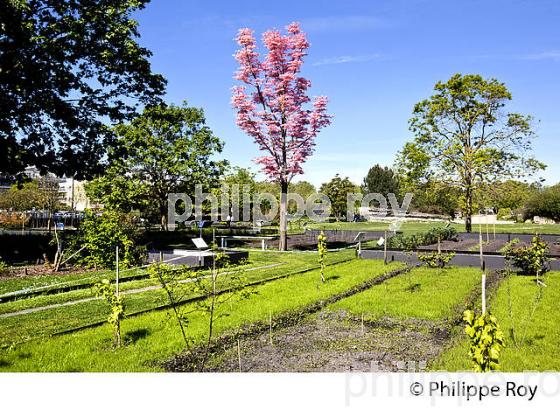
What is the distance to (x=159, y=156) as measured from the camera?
271 inches

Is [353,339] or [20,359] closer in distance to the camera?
[20,359]

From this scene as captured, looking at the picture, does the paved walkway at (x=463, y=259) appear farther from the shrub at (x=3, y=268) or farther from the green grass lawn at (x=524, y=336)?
the shrub at (x=3, y=268)

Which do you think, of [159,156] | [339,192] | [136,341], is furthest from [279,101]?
[339,192]

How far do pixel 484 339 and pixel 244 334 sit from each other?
114 inches

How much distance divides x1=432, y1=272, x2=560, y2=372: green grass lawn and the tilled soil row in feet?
7.05

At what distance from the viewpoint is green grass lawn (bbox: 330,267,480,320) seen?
21.7 ft

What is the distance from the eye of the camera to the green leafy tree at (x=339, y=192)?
129ft

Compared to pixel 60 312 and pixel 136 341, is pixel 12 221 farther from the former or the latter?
pixel 136 341

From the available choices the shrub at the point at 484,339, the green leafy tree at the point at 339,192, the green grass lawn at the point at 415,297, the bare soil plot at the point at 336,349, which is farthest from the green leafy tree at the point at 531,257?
the green leafy tree at the point at 339,192
